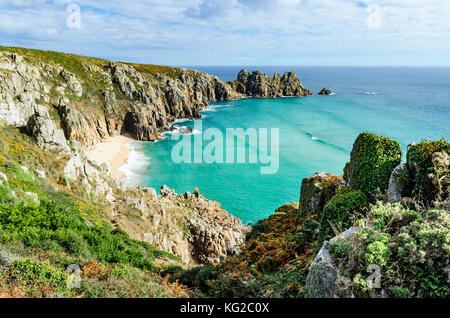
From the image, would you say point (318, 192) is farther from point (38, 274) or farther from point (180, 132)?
point (180, 132)

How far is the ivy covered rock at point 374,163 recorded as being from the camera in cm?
1035

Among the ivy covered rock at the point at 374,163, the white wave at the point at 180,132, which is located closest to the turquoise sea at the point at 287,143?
the white wave at the point at 180,132

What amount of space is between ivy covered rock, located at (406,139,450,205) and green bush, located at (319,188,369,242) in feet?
5.51

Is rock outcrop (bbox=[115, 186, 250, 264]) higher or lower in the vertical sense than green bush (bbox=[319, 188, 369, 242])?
lower

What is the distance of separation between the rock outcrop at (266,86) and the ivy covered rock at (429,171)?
131490 mm

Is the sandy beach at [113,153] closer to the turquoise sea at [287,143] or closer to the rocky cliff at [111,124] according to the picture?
the turquoise sea at [287,143]

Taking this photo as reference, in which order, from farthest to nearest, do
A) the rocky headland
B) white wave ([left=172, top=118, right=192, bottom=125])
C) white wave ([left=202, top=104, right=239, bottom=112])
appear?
1. white wave ([left=202, top=104, right=239, bottom=112])
2. white wave ([left=172, top=118, right=192, bottom=125])
3. the rocky headland

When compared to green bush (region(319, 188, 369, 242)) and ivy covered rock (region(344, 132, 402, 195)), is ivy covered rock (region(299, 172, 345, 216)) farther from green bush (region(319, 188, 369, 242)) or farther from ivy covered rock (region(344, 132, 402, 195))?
green bush (region(319, 188, 369, 242))

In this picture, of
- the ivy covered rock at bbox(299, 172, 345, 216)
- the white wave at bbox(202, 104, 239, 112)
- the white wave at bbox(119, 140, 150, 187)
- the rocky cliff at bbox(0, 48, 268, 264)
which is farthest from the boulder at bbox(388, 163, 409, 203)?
the white wave at bbox(202, 104, 239, 112)

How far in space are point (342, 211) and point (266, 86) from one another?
135 meters

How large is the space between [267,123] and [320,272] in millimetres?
80710

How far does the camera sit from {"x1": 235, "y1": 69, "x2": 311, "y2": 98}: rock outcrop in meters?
137

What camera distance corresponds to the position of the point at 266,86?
5423 inches

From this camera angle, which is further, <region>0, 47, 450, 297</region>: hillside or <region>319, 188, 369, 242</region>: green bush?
<region>319, 188, 369, 242</region>: green bush
